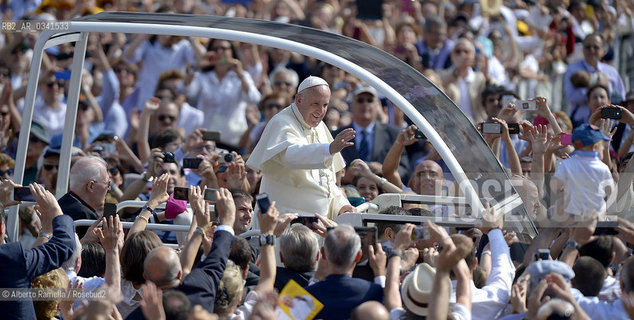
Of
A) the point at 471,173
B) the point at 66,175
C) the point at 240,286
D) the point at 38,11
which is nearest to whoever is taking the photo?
the point at 240,286

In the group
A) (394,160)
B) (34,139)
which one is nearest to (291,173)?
(394,160)

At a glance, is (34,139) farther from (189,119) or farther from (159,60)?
(159,60)

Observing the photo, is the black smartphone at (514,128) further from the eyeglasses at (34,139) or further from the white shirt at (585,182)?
the eyeglasses at (34,139)

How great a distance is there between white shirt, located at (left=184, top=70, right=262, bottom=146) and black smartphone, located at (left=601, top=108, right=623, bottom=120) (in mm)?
5826

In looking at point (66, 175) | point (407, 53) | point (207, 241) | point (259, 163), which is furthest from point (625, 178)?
point (407, 53)

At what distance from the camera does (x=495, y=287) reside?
5.77 meters

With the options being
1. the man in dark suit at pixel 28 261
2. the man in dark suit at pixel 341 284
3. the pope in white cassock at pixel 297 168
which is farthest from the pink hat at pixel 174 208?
the man in dark suit at pixel 341 284

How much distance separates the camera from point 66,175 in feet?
26.3

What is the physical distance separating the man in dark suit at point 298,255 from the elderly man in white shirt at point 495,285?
82cm

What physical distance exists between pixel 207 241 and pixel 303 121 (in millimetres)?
1526

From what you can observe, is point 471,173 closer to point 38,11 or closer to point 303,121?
point 303,121

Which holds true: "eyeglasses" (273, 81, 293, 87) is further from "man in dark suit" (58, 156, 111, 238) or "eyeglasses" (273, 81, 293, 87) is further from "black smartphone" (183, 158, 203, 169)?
"man in dark suit" (58, 156, 111, 238)

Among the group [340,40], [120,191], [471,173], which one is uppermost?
[340,40]

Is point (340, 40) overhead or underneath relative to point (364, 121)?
overhead
